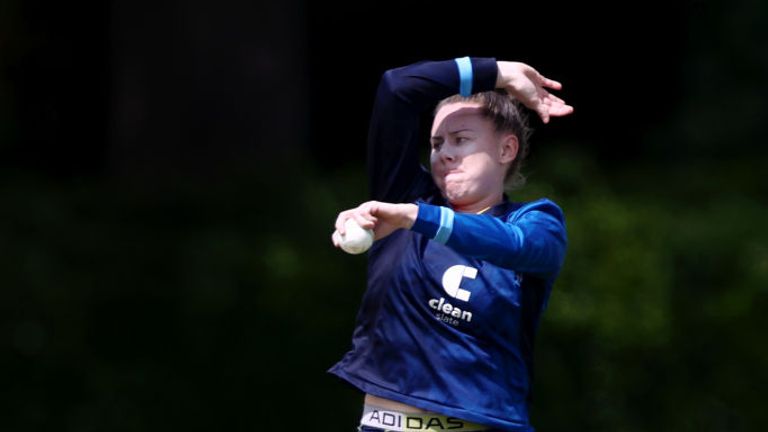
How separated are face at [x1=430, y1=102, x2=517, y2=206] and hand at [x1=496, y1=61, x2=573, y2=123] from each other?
0.39 ft

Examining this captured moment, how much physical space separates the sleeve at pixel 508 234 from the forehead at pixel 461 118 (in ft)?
0.89

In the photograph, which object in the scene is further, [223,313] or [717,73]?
[717,73]

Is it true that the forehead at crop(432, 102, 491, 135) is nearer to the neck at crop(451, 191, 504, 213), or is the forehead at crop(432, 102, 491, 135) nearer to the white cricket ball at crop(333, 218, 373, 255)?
the neck at crop(451, 191, 504, 213)

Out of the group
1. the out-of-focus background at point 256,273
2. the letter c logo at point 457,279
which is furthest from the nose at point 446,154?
the out-of-focus background at point 256,273

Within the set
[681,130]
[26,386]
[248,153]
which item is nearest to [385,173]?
[26,386]

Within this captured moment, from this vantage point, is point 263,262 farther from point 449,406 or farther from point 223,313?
point 449,406

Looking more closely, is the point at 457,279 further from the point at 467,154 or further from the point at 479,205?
the point at 467,154

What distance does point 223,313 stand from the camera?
26.7ft

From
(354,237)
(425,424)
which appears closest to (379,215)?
(354,237)

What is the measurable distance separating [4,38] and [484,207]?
27.0 ft

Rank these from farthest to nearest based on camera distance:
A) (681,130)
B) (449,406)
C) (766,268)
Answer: (681,130) → (766,268) → (449,406)

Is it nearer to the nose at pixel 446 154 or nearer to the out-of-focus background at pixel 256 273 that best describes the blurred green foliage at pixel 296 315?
the out-of-focus background at pixel 256 273

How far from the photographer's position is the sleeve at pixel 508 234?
171 inches

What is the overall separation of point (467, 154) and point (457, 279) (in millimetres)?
349
